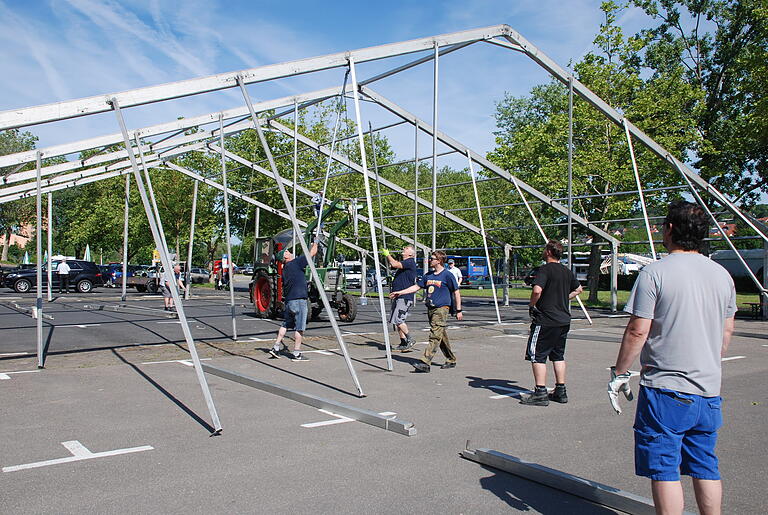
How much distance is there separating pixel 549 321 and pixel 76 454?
17.0ft

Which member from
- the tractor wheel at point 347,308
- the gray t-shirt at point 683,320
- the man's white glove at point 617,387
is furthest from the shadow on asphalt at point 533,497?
the tractor wheel at point 347,308

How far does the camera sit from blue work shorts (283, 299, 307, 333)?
34.4 ft

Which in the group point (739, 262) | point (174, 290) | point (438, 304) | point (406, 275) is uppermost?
point (739, 262)

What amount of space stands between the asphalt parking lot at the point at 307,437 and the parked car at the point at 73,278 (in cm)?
2575

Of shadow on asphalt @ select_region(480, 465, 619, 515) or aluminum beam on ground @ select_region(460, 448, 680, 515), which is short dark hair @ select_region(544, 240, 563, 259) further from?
shadow on asphalt @ select_region(480, 465, 619, 515)

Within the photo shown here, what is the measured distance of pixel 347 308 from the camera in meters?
17.8

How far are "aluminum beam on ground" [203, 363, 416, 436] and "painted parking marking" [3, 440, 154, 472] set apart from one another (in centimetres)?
205

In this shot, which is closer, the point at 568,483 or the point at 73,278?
the point at 568,483

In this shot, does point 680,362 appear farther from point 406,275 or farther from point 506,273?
point 506,273

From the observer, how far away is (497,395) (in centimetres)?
799

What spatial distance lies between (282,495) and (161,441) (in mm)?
1900

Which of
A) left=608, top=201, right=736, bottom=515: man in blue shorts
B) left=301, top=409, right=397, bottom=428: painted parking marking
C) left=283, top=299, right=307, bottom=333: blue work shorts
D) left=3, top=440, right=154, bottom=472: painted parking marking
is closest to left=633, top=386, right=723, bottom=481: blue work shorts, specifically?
left=608, top=201, right=736, bottom=515: man in blue shorts

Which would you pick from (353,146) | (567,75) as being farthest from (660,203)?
(353,146)

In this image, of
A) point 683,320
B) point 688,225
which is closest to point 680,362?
point 683,320
